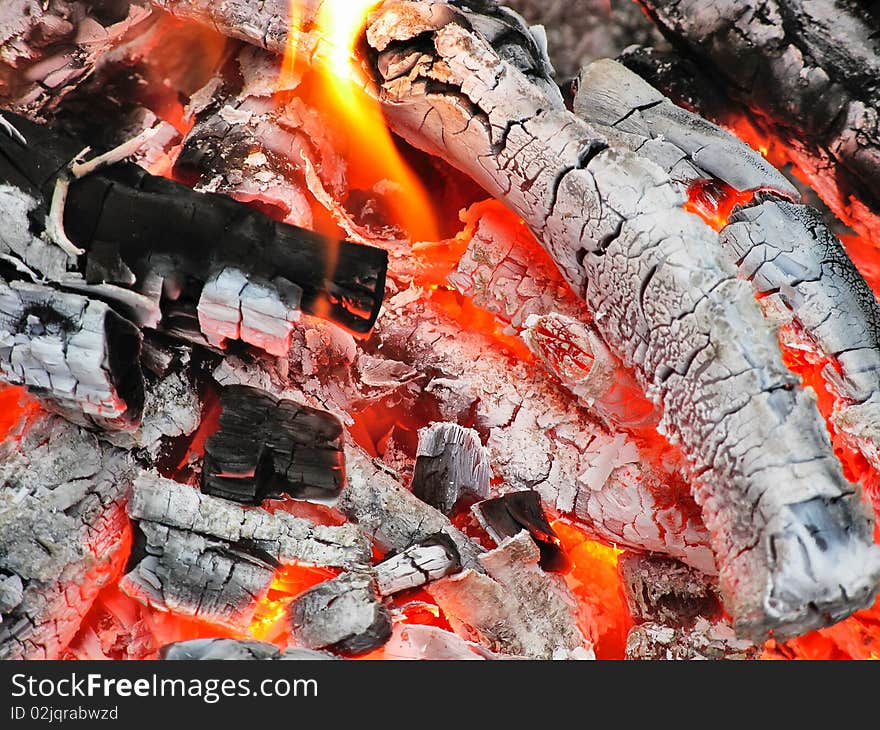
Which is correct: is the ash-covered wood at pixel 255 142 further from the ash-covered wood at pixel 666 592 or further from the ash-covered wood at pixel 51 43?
the ash-covered wood at pixel 666 592

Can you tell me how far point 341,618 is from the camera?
1.49 metres

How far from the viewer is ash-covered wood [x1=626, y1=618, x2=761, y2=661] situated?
1583mm

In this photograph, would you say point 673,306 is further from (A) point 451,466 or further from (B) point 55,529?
(B) point 55,529

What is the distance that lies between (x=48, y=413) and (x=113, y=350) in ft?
0.83

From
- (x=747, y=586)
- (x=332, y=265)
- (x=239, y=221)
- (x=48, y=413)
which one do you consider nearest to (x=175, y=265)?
(x=239, y=221)

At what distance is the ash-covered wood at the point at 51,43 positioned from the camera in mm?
A: 1946

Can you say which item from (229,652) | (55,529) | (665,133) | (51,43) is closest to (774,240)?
(665,133)

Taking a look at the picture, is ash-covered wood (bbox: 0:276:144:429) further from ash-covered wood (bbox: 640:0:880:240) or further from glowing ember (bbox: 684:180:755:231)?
ash-covered wood (bbox: 640:0:880:240)

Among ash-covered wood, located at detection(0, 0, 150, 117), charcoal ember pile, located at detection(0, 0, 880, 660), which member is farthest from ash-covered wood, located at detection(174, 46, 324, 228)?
ash-covered wood, located at detection(0, 0, 150, 117)

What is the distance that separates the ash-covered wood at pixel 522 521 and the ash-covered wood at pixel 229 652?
457 mm

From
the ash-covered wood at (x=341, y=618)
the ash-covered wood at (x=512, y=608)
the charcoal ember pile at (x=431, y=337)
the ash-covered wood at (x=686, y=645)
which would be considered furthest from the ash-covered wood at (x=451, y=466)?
the ash-covered wood at (x=686, y=645)

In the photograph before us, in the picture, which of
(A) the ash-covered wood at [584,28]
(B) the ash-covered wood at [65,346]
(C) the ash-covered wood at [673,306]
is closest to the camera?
(C) the ash-covered wood at [673,306]

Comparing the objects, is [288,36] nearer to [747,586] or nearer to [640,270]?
[640,270]

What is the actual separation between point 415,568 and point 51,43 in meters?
1.46
